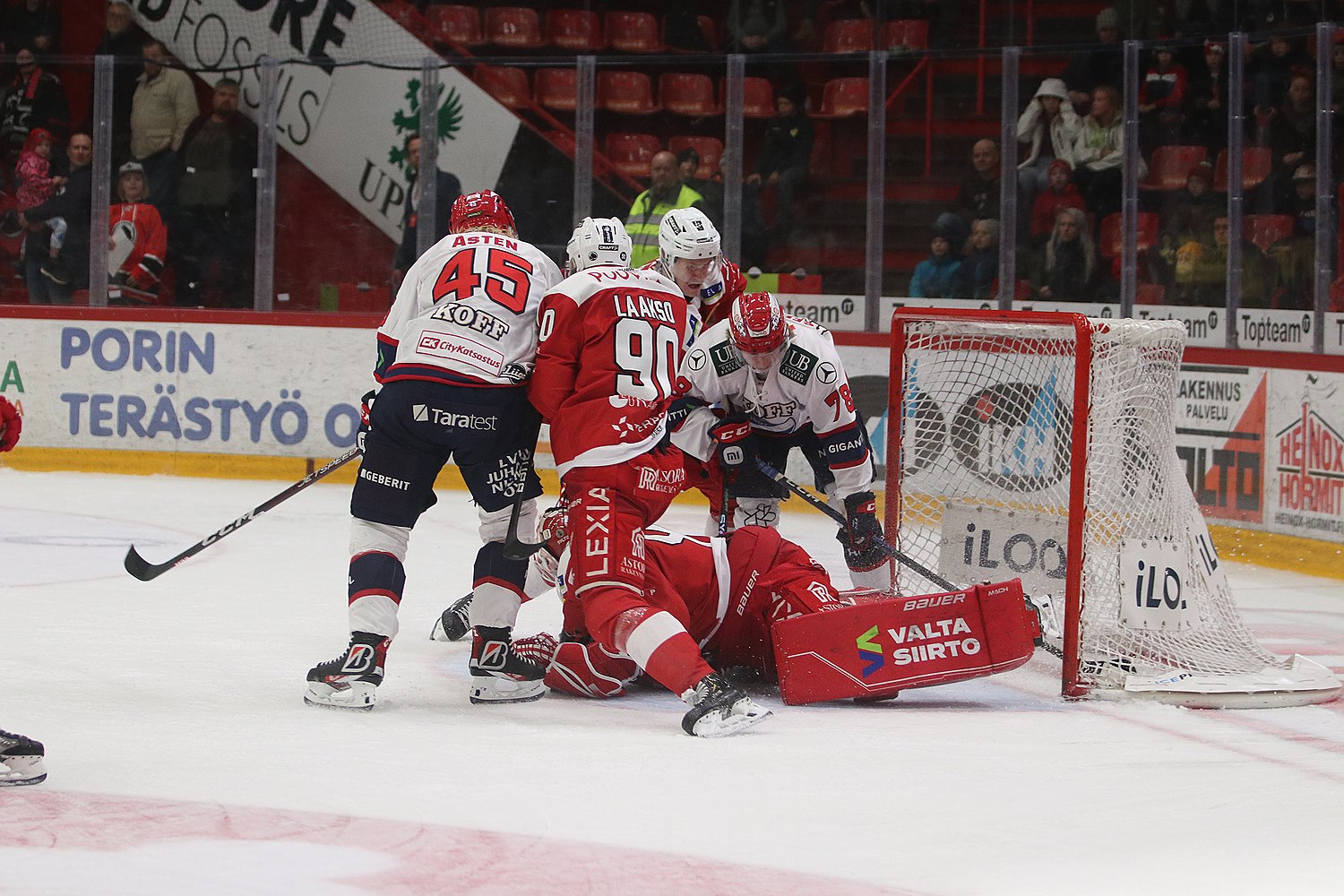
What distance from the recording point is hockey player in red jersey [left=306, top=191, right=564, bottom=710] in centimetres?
381

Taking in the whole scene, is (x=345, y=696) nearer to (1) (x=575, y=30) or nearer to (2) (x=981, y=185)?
(2) (x=981, y=185)

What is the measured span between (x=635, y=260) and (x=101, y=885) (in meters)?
5.49

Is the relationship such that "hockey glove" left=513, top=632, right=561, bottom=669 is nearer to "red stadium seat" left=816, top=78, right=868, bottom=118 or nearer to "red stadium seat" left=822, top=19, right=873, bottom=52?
"red stadium seat" left=816, top=78, right=868, bottom=118

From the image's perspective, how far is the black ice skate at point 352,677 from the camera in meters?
3.76

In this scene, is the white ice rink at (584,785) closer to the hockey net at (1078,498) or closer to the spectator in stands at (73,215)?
the hockey net at (1078,498)

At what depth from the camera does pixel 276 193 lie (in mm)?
8016

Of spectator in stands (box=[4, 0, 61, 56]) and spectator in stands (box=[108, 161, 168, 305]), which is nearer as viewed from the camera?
spectator in stands (box=[108, 161, 168, 305])

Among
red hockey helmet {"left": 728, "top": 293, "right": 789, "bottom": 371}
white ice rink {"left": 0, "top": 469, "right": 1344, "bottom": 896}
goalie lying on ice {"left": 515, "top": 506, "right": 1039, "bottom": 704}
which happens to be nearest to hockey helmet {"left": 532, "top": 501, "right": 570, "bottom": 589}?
goalie lying on ice {"left": 515, "top": 506, "right": 1039, "bottom": 704}

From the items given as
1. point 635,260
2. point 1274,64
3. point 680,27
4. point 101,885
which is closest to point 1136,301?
point 1274,64

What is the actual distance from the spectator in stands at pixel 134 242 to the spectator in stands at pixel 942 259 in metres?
3.58

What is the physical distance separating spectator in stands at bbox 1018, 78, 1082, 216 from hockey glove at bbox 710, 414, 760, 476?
10.4 feet

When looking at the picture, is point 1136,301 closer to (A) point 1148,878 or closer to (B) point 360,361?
(B) point 360,361

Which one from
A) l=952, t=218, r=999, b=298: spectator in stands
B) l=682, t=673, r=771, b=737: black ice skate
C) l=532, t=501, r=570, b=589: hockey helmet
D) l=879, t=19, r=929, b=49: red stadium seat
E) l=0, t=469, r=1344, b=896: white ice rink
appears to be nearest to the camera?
l=0, t=469, r=1344, b=896: white ice rink

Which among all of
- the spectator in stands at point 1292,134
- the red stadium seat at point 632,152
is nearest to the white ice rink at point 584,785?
the spectator in stands at point 1292,134
